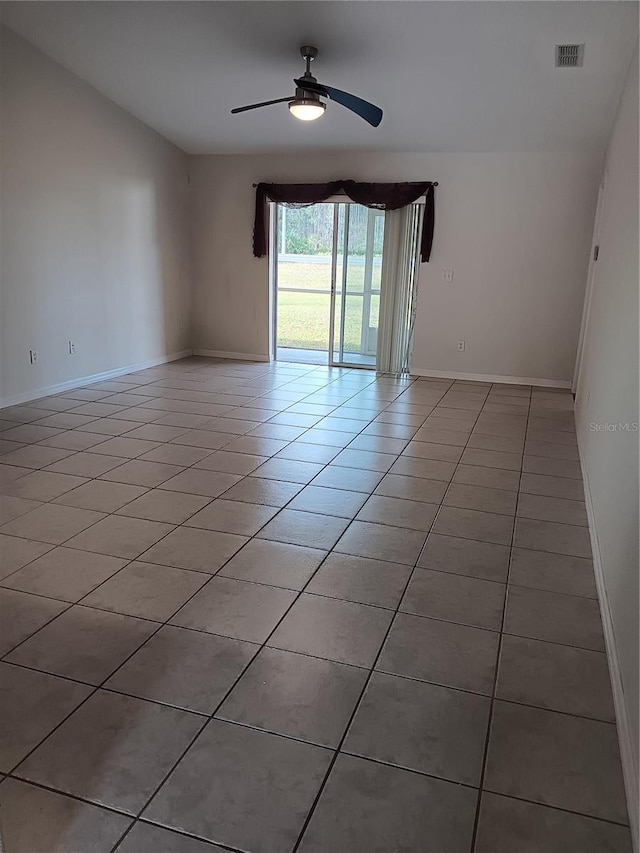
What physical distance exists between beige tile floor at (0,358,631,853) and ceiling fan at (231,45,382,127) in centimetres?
226

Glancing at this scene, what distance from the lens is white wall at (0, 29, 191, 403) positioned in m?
4.84

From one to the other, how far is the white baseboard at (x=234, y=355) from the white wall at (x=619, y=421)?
3902 mm

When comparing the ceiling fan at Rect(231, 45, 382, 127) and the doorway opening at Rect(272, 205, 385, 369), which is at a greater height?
the ceiling fan at Rect(231, 45, 382, 127)

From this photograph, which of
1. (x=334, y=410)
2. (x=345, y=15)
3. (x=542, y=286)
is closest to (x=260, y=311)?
(x=334, y=410)

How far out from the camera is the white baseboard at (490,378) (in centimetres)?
658

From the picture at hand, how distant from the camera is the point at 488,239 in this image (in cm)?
643

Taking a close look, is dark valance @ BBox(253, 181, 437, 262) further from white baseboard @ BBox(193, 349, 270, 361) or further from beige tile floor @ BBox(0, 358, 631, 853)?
beige tile floor @ BBox(0, 358, 631, 853)

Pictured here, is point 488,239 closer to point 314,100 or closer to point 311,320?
point 311,320

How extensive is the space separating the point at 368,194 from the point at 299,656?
5.61m

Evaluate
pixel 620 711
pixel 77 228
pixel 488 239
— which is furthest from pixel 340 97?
pixel 620 711

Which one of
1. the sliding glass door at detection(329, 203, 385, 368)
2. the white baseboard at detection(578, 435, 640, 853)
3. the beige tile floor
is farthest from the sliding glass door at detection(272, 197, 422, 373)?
the white baseboard at detection(578, 435, 640, 853)

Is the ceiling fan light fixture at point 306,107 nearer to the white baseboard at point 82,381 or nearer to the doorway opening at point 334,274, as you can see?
the doorway opening at point 334,274

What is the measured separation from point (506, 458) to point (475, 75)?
2.95m

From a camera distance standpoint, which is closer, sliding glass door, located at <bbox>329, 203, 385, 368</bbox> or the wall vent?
the wall vent
